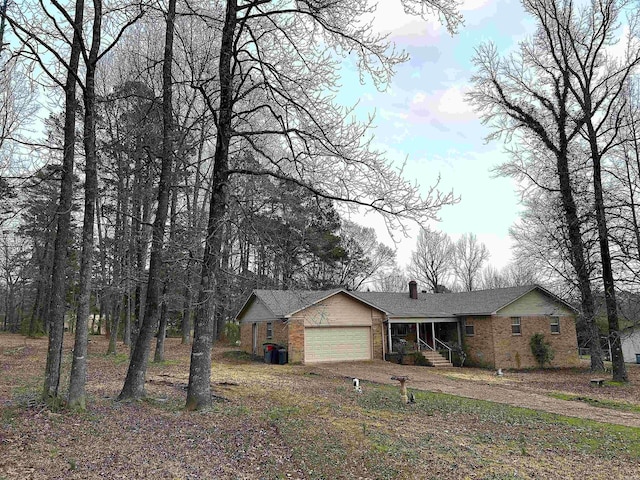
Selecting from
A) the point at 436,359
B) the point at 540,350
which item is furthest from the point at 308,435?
the point at 540,350

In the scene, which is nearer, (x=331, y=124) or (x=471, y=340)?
(x=331, y=124)

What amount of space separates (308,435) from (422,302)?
21432 millimetres

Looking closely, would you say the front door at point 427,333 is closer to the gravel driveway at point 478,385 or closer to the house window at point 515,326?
the gravel driveway at point 478,385

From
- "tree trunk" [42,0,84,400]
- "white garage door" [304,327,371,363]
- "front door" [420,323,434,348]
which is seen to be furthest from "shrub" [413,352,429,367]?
"tree trunk" [42,0,84,400]

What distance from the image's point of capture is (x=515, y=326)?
2317cm

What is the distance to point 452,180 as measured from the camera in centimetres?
691

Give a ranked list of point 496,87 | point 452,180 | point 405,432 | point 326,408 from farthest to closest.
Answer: point 496,87 → point 326,408 → point 405,432 → point 452,180

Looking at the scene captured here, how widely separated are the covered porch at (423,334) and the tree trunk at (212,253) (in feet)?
55.3

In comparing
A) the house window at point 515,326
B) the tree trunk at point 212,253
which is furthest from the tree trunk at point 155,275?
the house window at point 515,326

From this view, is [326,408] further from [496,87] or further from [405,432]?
[496,87]

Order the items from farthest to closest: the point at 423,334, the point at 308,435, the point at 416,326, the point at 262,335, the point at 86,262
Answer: the point at 423,334
the point at 416,326
the point at 262,335
the point at 86,262
the point at 308,435

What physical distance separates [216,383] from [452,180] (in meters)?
9.33

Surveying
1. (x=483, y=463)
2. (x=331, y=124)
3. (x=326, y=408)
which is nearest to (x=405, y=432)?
(x=483, y=463)

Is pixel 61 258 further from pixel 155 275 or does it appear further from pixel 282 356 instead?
pixel 282 356
